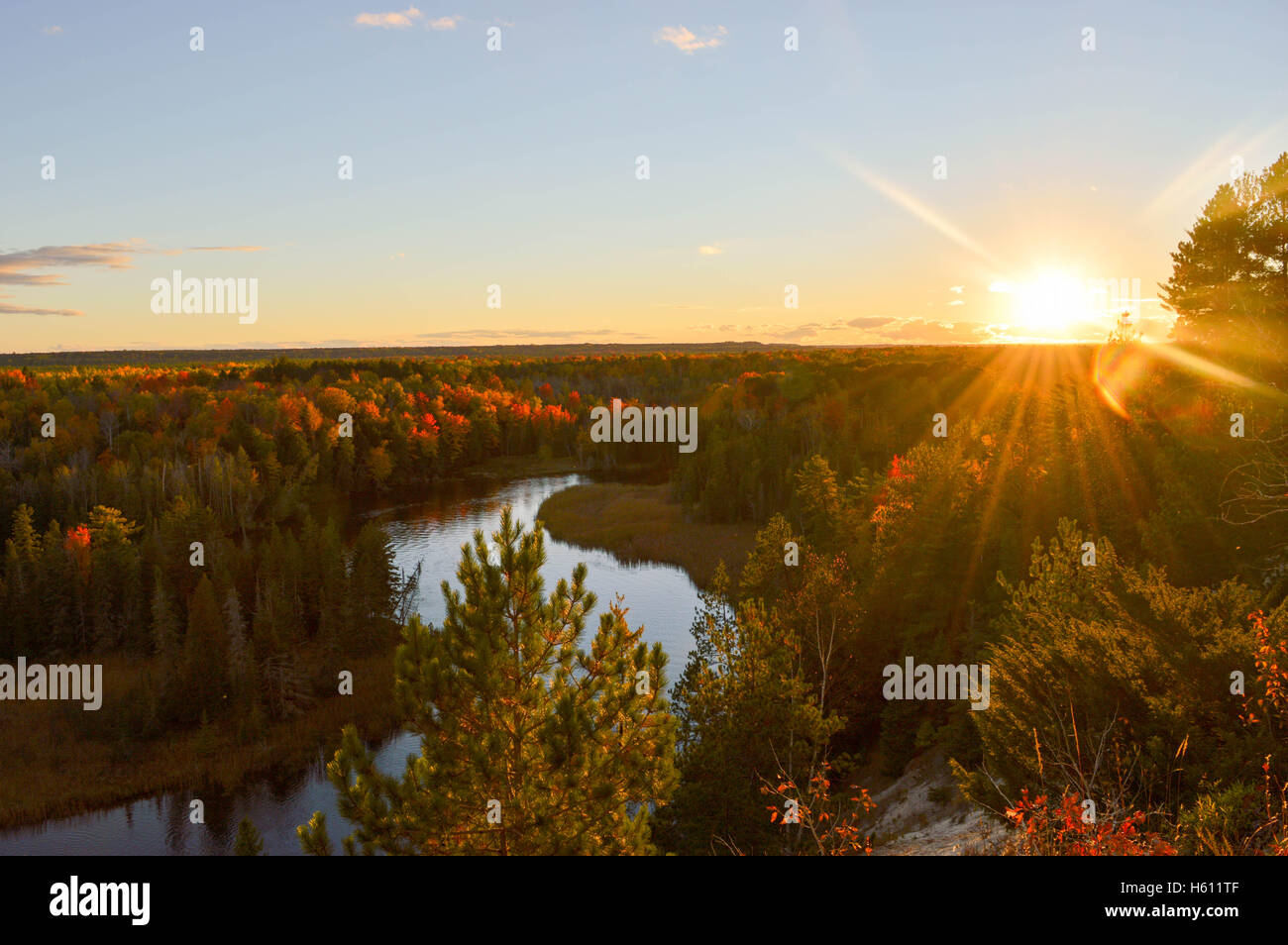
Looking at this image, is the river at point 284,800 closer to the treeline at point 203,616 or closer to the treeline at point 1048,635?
the treeline at point 203,616

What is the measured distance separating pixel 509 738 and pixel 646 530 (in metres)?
60.0

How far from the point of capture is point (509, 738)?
51.0 feet

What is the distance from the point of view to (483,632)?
1549 cm

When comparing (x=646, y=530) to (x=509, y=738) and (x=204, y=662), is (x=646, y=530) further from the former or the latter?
(x=509, y=738)

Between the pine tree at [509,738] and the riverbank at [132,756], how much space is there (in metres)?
24.0

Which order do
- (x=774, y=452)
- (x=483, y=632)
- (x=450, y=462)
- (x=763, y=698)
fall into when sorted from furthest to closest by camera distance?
(x=450, y=462) < (x=774, y=452) < (x=763, y=698) < (x=483, y=632)

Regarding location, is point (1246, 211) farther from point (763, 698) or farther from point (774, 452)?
point (774, 452)

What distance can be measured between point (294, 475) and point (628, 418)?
50052 millimetres

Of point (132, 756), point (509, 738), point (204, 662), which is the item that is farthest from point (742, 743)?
point (204, 662)

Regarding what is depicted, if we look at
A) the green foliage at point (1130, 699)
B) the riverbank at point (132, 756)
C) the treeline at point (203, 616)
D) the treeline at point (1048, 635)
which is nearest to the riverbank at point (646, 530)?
the treeline at point (203, 616)

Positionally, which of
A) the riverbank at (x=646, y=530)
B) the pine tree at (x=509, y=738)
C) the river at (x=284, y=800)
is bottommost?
the river at (x=284, y=800)

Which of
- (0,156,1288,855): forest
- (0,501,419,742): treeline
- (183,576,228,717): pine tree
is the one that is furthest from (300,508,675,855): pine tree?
(183,576,228,717): pine tree

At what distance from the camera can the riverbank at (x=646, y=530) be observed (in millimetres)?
66750
